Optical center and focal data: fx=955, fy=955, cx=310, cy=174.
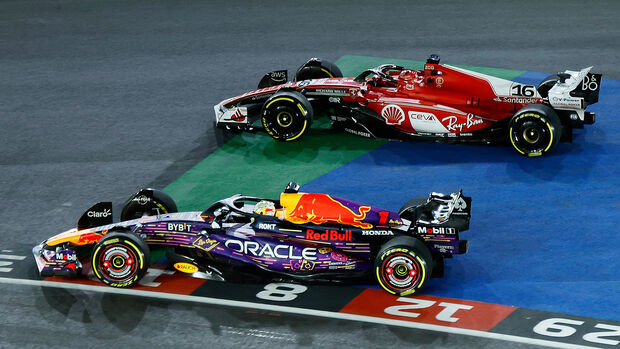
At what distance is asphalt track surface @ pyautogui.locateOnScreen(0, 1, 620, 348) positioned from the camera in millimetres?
11625

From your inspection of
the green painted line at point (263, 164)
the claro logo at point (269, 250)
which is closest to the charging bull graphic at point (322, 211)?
the claro logo at point (269, 250)

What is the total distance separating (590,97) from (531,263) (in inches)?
207

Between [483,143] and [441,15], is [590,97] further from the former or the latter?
[441,15]

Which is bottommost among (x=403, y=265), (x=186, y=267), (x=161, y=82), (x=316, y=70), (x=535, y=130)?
(x=186, y=267)

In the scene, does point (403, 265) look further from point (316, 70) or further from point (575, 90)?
point (316, 70)

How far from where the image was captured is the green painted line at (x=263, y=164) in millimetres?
15516

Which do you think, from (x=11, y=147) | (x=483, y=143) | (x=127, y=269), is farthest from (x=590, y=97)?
(x=11, y=147)

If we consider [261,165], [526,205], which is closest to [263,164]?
[261,165]

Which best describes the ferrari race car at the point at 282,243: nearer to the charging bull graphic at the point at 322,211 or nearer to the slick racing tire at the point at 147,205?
the charging bull graphic at the point at 322,211

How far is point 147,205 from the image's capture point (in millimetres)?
13398

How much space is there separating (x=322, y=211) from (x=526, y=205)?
397 cm

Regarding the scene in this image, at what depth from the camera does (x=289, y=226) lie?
40.2ft

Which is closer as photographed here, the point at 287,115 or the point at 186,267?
the point at 186,267

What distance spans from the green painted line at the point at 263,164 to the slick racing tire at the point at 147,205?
146 cm
